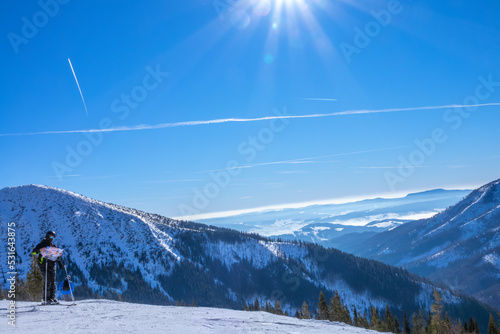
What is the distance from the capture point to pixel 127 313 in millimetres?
16781

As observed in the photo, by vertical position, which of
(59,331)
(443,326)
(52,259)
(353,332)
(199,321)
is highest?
(52,259)

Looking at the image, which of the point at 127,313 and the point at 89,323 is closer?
the point at 89,323

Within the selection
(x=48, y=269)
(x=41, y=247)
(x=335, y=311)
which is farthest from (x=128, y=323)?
(x=335, y=311)

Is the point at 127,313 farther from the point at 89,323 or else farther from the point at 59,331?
the point at 59,331

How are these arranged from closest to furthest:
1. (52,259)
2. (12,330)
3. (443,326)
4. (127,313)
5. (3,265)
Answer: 1. (12,330)
2. (127,313)
3. (52,259)
4. (443,326)
5. (3,265)

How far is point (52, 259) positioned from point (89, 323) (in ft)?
24.0

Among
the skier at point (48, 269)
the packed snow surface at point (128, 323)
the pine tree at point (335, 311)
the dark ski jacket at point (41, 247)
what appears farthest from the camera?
the pine tree at point (335, 311)

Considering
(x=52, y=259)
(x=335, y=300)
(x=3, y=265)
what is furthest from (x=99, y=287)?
(x=52, y=259)

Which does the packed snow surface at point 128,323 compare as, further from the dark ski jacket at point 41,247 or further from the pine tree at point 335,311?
the pine tree at point 335,311

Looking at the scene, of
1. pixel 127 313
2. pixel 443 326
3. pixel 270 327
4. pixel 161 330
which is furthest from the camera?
pixel 443 326

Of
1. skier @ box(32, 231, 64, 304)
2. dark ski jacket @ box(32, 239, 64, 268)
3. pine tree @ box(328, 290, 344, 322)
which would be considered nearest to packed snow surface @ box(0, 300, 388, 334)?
skier @ box(32, 231, 64, 304)

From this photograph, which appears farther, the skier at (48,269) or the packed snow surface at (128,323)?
the skier at (48,269)

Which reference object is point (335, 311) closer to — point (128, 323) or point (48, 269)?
point (48, 269)

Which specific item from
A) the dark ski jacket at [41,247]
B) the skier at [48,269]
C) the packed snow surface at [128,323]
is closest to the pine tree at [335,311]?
the packed snow surface at [128,323]
